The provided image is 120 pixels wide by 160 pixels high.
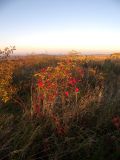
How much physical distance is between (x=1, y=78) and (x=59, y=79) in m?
1.54

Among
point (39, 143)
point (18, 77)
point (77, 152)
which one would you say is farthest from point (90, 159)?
point (18, 77)

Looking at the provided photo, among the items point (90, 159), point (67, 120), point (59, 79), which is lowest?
point (90, 159)

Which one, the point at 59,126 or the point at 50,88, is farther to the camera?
the point at 50,88

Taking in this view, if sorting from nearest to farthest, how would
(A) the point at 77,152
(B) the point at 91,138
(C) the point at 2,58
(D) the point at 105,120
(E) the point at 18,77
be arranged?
(A) the point at 77,152 < (B) the point at 91,138 < (D) the point at 105,120 < (C) the point at 2,58 < (E) the point at 18,77

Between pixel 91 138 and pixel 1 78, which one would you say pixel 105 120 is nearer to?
pixel 91 138

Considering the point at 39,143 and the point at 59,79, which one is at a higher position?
the point at 59,79

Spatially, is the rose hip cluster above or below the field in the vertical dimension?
above

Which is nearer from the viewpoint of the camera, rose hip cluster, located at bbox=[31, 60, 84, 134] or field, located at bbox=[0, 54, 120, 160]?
field, located at bbox=[0, 54, 120, 160]

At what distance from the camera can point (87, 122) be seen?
21.4 ft

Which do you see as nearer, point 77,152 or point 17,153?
point 17,153

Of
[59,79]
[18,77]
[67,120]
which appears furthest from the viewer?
[18,77]

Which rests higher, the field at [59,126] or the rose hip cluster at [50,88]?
the rose hip cluster at [50,88]

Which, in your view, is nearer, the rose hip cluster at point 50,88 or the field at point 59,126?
the field at point 59,126

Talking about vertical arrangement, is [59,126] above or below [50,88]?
below
